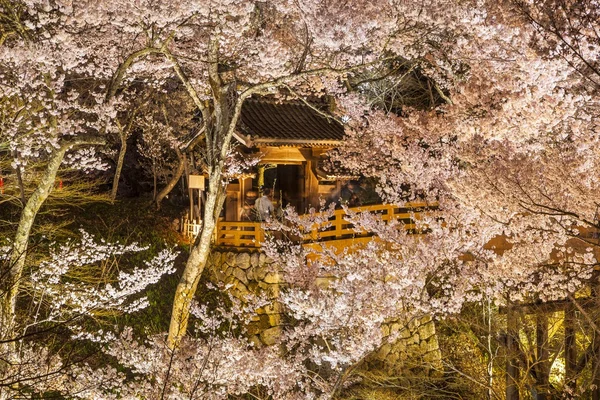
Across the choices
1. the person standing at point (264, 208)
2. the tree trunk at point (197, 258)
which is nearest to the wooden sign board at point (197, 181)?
the person standing at point (264, 208)

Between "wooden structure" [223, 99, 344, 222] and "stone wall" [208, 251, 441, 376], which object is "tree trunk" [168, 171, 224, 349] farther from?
"wooden structure" [223, 99, 344, 222]

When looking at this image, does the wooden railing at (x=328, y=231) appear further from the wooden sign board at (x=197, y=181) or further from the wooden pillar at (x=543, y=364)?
the wooden pillar at (x=543, y=364)

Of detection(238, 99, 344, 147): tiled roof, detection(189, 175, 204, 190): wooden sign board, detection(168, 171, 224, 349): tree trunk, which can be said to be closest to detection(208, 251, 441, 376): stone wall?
detection(189, 175, 204, 190): wooden sign board

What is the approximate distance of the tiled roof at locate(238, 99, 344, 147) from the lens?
14758mm

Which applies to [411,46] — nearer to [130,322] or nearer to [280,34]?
[280,34]

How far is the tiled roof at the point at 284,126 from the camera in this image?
14.8 metres

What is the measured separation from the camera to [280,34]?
13039 mm

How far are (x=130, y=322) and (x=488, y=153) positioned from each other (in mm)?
7661

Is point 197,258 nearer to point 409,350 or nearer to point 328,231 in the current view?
point 328,231

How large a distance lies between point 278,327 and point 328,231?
91.1 inches

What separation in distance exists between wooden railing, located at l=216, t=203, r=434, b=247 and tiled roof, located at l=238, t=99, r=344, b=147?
191cm

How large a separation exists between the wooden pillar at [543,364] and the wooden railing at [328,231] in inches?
118

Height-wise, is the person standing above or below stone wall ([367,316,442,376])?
above

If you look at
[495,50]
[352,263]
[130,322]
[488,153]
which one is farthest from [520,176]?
[130,322]
